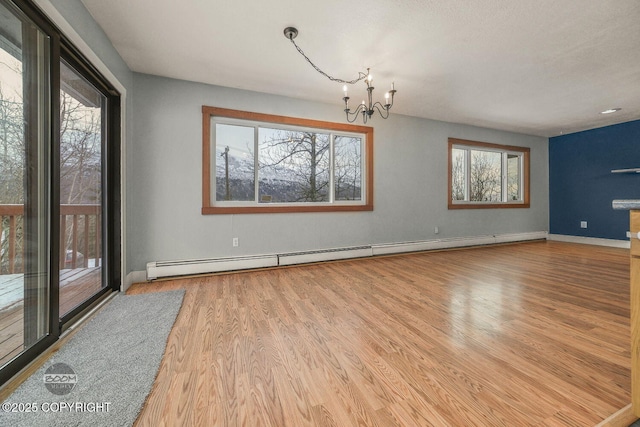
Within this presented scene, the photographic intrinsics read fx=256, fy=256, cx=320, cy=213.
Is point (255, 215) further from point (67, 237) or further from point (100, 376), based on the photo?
point (100, 376)

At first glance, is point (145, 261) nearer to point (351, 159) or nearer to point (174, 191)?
point (174, 191)

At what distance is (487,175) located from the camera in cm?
564

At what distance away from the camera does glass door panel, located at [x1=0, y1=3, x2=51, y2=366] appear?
4.47ft

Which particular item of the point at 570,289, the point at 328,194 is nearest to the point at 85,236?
the point at 328,194

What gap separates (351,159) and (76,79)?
3.41 m

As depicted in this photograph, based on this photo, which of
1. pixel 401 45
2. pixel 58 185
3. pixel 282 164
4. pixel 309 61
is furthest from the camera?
pixel 282 164

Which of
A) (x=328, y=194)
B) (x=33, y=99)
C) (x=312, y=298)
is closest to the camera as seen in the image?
(x=33, y=99)

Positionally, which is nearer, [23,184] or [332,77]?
[23,184]

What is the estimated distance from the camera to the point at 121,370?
142 cm

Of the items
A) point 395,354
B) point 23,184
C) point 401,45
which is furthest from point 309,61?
point 395,354

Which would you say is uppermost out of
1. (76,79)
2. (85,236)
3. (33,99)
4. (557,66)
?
(557,66)

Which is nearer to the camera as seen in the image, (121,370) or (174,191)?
(121,370)

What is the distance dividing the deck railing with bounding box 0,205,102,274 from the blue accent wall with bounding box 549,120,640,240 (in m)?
8.31

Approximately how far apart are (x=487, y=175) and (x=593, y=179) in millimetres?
2102
